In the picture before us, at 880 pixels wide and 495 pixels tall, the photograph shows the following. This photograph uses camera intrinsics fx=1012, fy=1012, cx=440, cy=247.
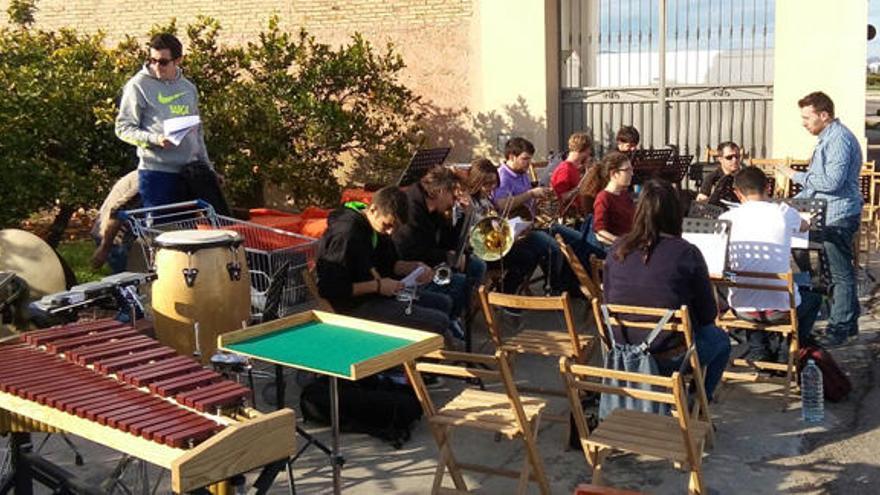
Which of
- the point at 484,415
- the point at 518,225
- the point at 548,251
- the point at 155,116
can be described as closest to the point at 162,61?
the point at 155,116

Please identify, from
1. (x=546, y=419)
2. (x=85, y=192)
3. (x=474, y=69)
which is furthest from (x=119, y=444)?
(x=474, y=69)

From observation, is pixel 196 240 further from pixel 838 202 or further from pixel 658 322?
pixel 838 202

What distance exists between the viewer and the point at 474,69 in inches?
488

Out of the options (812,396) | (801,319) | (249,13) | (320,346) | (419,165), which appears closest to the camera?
(320,346)

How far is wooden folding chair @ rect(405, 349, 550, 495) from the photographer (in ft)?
14.9

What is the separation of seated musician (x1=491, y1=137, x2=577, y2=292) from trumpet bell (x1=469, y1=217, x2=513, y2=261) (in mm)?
905

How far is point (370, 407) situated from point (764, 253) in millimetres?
2589

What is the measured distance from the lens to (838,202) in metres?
7.33

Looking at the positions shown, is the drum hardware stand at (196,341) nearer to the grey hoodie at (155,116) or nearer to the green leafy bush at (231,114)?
the grey hoodie at (155,116)

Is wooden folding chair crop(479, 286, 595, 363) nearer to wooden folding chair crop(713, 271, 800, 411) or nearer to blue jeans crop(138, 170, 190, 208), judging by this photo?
wooden folding chair crop(713, 271, 800, 411)

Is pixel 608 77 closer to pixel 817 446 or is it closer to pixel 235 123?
pixel 235 123

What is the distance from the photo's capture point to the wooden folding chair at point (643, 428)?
4.33 metres

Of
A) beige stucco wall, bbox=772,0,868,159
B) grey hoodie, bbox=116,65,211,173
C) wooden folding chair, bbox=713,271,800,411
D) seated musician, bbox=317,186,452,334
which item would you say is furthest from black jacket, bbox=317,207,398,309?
beige stucco wall, bbox=772,0,868,159

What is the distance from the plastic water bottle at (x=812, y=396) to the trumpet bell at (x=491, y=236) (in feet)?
7.07
